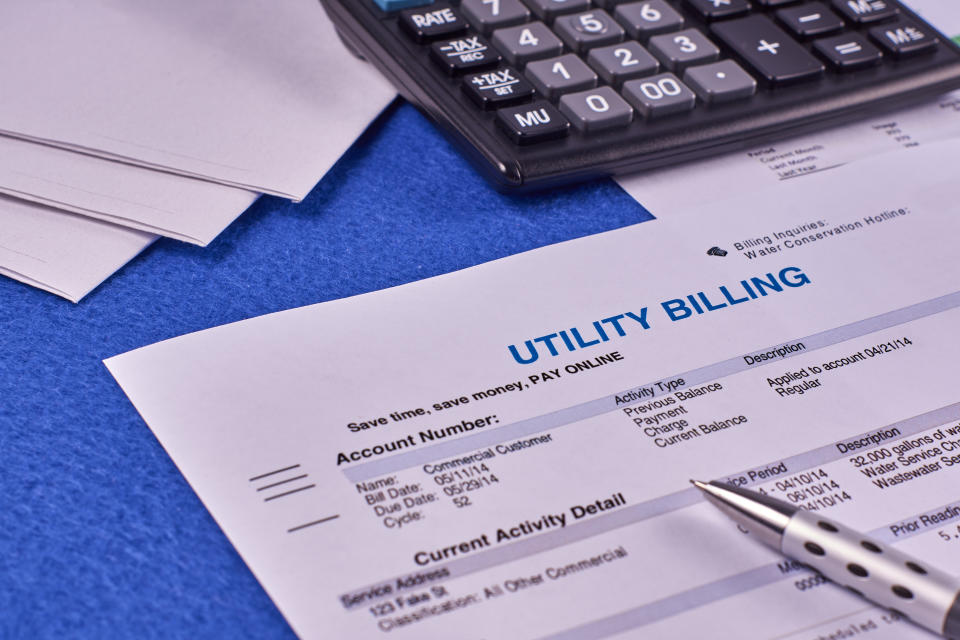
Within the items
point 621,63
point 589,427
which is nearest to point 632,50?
point 621,63

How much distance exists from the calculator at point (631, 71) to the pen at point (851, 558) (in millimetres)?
163

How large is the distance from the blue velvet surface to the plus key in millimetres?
85

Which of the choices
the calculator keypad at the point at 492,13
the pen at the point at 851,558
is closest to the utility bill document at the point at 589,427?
the pen at the point at 851,558

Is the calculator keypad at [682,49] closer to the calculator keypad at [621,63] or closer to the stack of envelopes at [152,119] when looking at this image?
the calculator keypad at [621,63]

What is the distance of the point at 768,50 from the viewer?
43cm

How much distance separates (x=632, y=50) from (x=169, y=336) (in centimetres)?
Answer: 23

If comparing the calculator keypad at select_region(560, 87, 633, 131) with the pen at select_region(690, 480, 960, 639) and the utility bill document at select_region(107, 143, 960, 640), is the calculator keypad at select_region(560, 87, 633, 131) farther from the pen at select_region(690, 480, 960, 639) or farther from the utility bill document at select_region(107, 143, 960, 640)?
the pen at select_region(690, 480, 960, 639)

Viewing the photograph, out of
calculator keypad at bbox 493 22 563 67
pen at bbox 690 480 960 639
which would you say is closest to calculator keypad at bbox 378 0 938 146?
calculator keypad at bbox 493 22 563 67

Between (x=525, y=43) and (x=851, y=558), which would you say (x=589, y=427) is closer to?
(x=851, y=558)

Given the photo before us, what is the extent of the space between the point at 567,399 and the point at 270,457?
0.31 ft

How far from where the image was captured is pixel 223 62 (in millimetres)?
447

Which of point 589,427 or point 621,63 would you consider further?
point 621,63

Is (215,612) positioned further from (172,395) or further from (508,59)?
(508,59)

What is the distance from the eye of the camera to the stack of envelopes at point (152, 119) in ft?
1.22
